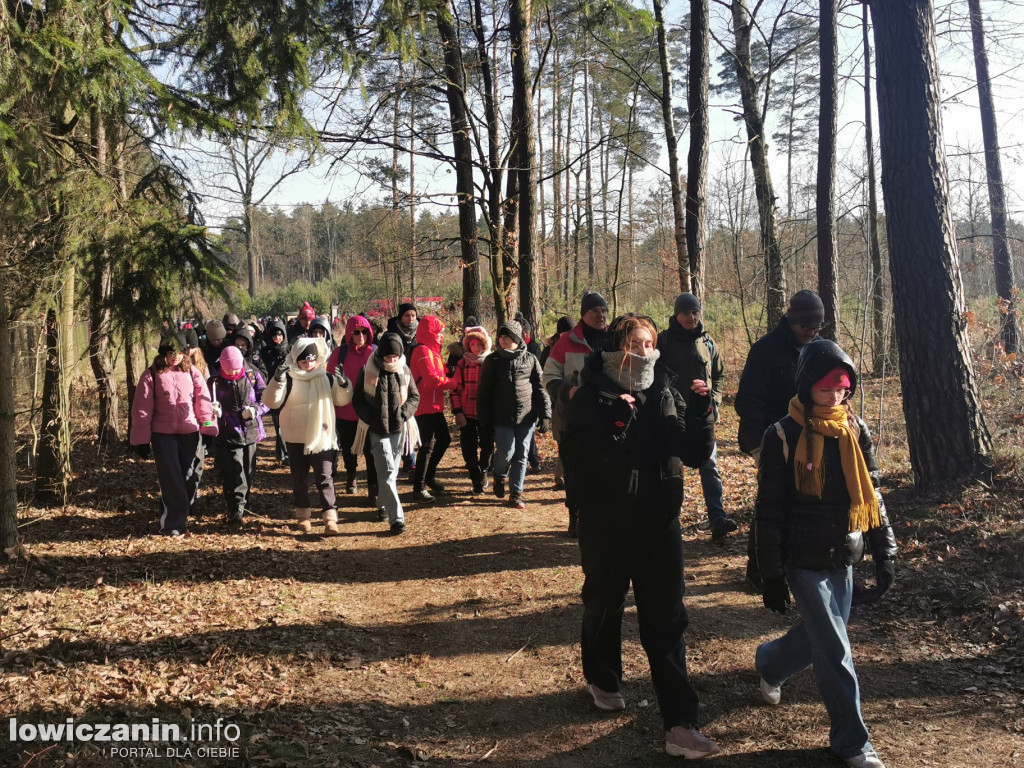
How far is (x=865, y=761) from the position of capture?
3398 mm

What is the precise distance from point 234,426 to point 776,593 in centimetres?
647

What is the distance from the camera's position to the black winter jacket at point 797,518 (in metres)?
3.46

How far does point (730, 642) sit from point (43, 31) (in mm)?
7058

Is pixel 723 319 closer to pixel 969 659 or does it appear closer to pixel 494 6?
pixel 494 6

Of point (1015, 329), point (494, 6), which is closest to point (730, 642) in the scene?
point (494, 6)

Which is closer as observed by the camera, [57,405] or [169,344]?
[169,344]

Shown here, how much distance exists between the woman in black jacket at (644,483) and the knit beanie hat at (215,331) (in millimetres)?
7479

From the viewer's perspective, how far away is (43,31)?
574cm

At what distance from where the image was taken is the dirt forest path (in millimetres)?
3771

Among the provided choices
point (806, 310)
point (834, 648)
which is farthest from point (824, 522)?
point (806, 310)

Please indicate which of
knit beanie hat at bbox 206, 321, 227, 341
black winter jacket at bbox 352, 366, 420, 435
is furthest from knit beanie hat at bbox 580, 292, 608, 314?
knit beanie hat at bbox 206, 321, 227, 341

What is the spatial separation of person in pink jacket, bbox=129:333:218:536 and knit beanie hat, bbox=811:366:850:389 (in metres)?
6.47

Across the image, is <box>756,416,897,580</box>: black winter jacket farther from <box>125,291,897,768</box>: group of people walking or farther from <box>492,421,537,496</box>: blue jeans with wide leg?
<box>492,421,537,496</box>: blue jeans with wide leg

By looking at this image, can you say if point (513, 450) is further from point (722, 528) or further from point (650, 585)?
point (650, 585)
